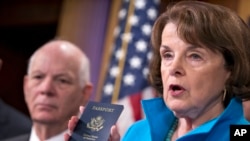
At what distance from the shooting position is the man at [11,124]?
279 cm

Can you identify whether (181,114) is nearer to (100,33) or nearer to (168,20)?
(168,20)

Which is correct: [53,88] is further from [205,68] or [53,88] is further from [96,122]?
[205,68]

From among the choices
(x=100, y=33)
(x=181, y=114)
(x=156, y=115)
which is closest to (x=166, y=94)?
(x=181, y=114)

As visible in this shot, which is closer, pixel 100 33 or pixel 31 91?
pixel 31 91

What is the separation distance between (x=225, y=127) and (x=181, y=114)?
12 cm

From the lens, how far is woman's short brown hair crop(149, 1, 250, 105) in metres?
1.45

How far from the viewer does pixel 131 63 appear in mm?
2934

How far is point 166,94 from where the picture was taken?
4.83 ft

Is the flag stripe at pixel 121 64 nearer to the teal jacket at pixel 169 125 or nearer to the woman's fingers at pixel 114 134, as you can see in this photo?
the teal jacket at pixel 169 125

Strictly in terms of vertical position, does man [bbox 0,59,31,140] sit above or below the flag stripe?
below

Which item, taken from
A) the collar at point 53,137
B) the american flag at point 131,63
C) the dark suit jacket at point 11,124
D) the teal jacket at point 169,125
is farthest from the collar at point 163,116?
the dark suit jacket at point 11,124

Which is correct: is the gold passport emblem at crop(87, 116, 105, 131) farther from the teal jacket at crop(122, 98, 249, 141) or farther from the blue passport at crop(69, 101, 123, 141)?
the teal jacket at crop(122, 98, 249, 141)

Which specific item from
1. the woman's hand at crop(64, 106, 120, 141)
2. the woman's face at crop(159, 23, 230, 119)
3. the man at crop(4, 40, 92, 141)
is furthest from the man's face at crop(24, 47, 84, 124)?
the woman's face at crop(159, 23, 230, 119)

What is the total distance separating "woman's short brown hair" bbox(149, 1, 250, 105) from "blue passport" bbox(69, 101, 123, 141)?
0.28m
